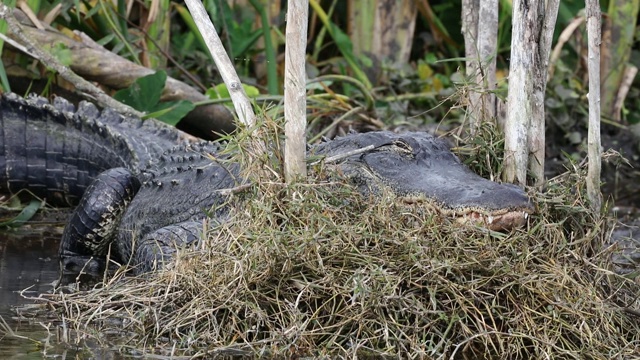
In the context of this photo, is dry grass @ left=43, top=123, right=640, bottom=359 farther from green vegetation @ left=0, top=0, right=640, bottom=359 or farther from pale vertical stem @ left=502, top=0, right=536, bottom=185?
pale vertical stem @ left=502, top=0, right=536, bottom=185

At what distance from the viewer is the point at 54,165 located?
A: 5969 mm

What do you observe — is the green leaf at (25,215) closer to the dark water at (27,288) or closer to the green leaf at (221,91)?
the dark water at (27,288)

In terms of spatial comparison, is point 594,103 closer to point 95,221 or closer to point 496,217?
point 496,217

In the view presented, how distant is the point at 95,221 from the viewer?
17.0 ft

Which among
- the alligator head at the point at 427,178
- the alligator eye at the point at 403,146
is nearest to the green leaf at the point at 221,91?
the alligator head at the point at 427,178

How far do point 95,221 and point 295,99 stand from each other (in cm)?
194

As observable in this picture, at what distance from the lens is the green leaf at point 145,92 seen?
20.4 feet

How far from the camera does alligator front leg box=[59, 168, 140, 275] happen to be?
5.16 meters

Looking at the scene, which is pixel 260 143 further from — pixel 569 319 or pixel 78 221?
pixel 78 221

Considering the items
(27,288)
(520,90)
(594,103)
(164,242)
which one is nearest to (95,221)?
(164,242)

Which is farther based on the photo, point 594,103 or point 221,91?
point 221,91

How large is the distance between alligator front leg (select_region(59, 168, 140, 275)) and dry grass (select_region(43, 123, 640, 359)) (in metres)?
1.47

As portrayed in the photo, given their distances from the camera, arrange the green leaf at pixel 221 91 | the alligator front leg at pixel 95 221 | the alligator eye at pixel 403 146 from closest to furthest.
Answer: the alligator eye at pixel 403 146 < the alligator front leg at pixel 95 221 < the green leaf at pixel 221 91

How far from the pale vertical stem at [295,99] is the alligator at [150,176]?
0.18 metres
